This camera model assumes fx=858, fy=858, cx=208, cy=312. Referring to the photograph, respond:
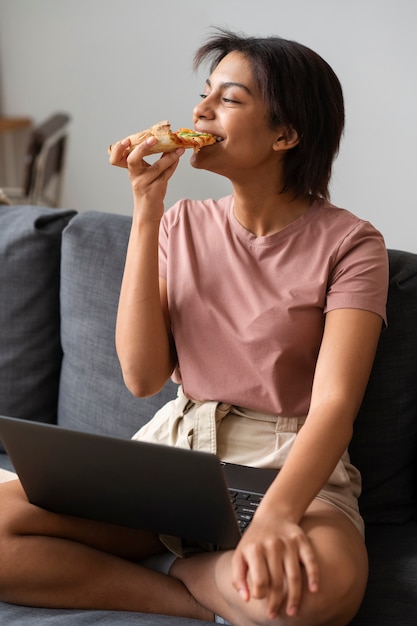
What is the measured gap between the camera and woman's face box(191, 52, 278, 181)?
1.44 meters

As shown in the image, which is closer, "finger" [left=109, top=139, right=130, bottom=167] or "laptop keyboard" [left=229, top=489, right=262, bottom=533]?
"laptop keyboard" [left=229, top=489, right=262, bottom=533]

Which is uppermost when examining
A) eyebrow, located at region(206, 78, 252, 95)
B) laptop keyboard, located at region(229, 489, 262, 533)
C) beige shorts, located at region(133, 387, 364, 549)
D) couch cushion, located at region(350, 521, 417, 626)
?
eyebrow, located at region(206, 78, 252, 95)

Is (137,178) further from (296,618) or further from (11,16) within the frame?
(11,16)

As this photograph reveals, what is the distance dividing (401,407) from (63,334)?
76cm

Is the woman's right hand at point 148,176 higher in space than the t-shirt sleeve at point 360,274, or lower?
higher

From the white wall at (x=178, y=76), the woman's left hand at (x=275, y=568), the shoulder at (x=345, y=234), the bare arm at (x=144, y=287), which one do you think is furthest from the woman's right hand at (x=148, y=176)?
the white wall at (x=178, y=76)

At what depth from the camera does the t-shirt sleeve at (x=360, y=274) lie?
1371 millimetres

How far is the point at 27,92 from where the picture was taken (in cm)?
432

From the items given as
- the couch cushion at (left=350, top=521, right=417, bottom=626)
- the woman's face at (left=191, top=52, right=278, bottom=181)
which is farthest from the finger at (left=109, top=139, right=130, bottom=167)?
the couch cushion at (left=350, top=521, right=417, bottom=626)

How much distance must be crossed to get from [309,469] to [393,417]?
14.5 inches

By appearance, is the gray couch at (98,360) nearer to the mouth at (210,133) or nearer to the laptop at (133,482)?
the laptop at (133,482)

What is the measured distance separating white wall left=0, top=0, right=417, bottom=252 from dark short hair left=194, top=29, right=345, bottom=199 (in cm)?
152

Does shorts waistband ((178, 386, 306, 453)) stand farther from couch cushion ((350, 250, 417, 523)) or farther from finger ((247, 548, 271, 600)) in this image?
finger ((247, 548, 271, 600))

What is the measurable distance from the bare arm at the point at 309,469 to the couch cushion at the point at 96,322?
518 millimetres
